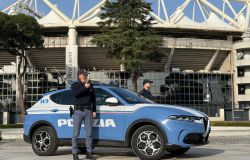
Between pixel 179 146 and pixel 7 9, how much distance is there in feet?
219

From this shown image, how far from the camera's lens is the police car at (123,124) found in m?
8.18

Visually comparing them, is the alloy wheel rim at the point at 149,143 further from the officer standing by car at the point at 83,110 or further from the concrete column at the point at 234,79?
the concrete column at the point at 234,79

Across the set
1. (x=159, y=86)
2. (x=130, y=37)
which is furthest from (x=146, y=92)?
(x=159, y=86)

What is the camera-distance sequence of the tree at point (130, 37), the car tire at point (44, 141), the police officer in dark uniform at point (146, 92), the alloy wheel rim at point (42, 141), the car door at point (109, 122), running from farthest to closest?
the tree at point (130, 37), the police officer in dark uniform at point (146, 92), the alloy wheel rim at point (42, 141), the car tire at point (44, 141), the car door at point (109, 122)

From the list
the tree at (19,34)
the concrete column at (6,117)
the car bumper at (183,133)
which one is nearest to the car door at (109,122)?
the car bumper at (183,133)

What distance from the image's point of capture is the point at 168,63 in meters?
63.1

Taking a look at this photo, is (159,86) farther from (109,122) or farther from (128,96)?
(109,122)

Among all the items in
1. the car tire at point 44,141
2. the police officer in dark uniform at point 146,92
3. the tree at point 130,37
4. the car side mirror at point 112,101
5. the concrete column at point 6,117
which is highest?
the tree at point 130,37

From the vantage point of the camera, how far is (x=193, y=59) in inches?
2554

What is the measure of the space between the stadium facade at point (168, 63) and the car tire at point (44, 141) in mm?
47703

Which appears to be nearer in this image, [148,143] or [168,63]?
[148,143]

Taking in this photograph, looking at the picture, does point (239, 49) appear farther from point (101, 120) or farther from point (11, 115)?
point (101, 120)

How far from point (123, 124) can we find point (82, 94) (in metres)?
0.99

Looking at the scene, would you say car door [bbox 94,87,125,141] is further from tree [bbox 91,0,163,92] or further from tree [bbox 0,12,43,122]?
tree [bbox 0,12,43,122]
